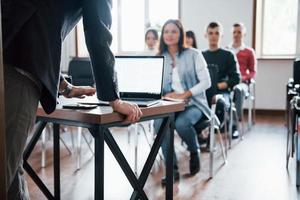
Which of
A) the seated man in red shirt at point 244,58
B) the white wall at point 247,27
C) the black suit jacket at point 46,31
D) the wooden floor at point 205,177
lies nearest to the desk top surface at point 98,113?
the black suit jacket at point 46,31

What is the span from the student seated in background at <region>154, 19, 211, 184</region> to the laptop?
740 mm

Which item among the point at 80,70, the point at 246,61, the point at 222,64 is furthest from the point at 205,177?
the point at 246,61

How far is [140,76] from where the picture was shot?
2242 millimetres

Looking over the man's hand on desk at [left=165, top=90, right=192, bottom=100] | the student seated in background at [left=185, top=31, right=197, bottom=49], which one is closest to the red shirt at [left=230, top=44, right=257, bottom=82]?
the student seated in background at [left=185, top=31, right=197, bottom=49]

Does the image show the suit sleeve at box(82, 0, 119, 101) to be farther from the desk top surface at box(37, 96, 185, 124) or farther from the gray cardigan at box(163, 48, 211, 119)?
the gray cardigan at box(163, 48, 211, 119)

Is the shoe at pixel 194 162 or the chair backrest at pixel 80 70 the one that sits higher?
the chair backrest at pixel 80 70

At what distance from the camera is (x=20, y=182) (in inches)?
49.9

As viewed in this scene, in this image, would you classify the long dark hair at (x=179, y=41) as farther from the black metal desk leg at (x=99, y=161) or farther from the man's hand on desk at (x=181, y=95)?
the black metal desk leg at (x=99, y=161)

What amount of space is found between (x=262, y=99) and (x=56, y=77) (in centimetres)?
526

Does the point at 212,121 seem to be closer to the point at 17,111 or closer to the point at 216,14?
the point at 17,111

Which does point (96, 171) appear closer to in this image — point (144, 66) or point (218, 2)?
point (144, 66)

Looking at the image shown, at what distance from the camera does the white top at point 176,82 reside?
3.13 m

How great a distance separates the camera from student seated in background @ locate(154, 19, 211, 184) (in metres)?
3.03

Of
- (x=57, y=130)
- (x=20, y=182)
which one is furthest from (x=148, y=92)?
(x=20, y=182)
